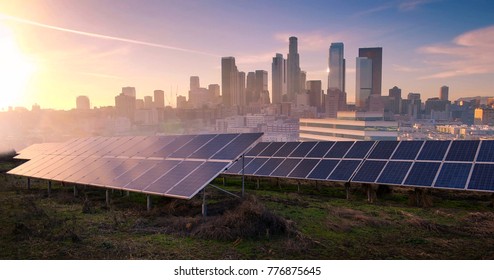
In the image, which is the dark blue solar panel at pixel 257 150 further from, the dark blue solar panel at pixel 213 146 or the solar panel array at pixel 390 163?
the dark blue solar panel at pixel 213 146

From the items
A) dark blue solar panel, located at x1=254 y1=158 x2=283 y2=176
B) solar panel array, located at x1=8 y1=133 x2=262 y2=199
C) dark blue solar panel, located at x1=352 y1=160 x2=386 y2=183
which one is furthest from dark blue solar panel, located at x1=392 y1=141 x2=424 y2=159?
solar panel array, located at x1=8 y1=133 x2=262 y2=199

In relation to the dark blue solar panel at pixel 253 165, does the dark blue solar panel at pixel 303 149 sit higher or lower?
higher

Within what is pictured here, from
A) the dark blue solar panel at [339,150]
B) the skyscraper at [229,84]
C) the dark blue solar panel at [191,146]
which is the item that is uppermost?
the skyscraper at [229,84]

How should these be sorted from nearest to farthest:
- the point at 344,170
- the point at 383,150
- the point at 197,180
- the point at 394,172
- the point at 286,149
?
the point at 197,180 < the point at 394,172 < the point at 344,170 < the point at 383,150 < the point at 286,149

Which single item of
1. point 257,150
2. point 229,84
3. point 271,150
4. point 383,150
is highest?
point 229,84

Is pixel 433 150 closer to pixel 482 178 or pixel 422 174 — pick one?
pixel 422 174

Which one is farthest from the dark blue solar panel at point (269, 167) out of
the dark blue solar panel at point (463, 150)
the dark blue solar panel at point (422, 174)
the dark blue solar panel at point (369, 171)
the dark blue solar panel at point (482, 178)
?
the dark blue solar panel at point (482, 178)

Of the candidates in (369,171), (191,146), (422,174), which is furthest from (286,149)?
(422,174)
